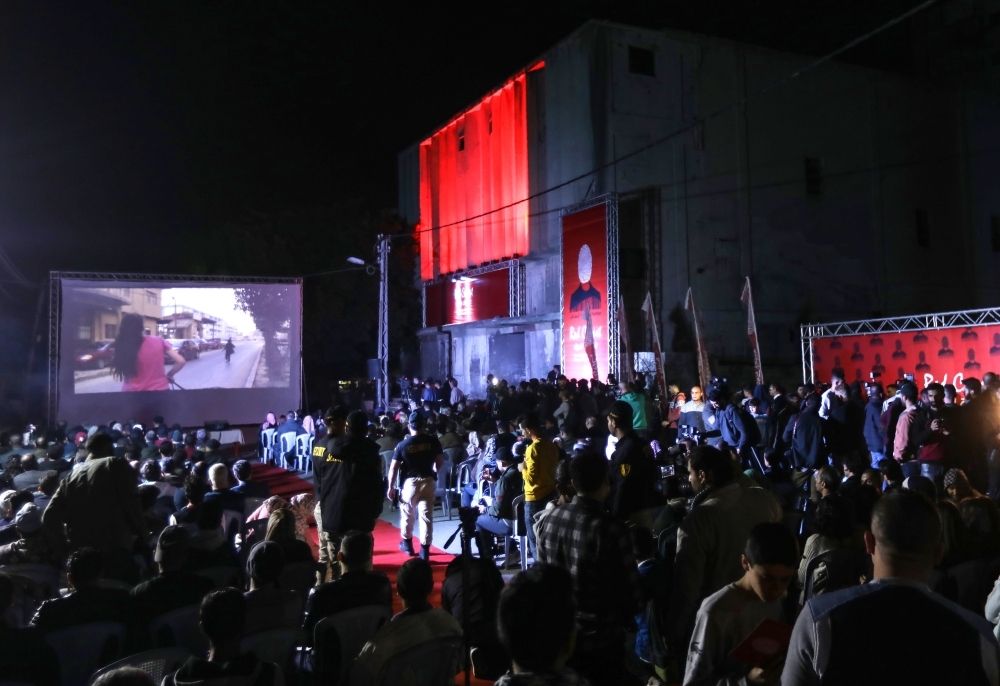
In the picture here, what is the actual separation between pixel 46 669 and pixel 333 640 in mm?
1208

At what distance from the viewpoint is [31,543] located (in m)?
5.19

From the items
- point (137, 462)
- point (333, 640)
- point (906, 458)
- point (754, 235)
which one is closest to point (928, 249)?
point (754, 235)

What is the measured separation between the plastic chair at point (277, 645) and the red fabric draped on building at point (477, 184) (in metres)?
19.5

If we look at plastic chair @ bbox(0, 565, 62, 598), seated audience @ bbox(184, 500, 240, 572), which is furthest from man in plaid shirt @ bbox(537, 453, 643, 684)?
plastic chair @ bbox(0, 565, 62, 598)

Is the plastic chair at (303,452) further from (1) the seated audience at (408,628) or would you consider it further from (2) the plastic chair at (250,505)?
(1) the seated audience at (408,628)

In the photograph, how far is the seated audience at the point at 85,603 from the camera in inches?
142

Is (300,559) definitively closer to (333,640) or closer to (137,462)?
(333,640)

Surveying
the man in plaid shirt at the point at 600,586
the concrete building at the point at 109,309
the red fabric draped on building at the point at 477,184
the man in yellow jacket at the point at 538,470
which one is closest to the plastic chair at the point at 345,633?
the man in plaid shirt at the point at 600,586

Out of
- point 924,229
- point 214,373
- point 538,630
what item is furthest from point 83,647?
point 924,229

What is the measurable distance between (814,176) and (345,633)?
897 inches

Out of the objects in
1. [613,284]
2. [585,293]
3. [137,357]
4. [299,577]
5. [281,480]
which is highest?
[613,284]

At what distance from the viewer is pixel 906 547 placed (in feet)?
5.72

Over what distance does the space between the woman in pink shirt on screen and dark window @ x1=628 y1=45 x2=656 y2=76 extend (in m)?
14.2

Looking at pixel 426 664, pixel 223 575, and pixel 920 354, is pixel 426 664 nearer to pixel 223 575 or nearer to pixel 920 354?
pixel 223 575
